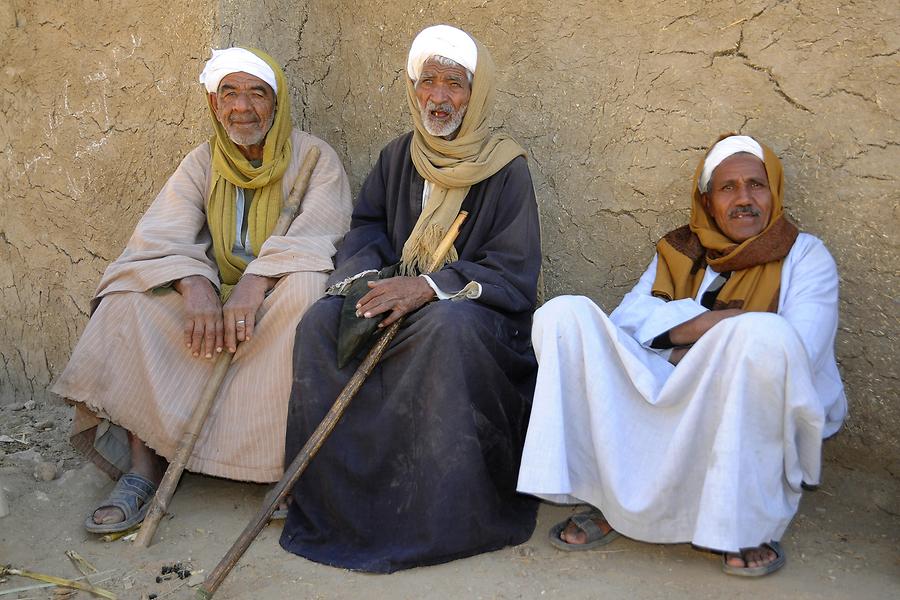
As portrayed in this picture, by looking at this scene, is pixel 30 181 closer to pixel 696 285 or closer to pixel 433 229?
pixel 433 229

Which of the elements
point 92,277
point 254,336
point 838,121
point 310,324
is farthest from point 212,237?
point 838,121

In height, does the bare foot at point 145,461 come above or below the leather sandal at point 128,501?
above

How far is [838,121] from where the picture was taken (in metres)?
3.69

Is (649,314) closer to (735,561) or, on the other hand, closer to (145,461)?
(735,561)

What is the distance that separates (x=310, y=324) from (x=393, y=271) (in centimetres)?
48

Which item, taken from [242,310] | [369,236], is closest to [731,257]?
[369,236]

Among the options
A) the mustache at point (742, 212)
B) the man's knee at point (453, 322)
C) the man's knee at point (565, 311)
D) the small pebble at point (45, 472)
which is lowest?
the small pebble at point (45, 472)

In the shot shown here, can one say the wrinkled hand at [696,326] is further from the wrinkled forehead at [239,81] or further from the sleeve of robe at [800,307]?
the wrinkled forehead at [239,81]

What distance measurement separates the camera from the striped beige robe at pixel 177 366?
3703mm

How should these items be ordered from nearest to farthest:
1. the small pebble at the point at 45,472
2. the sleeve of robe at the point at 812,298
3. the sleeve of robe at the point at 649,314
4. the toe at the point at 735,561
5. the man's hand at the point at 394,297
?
1. the toe at the point at 735,561
2. the sleeve of robe at the point at 812,298
3. the sleeve of robe at the point at 649,314
4. the man's hand at the point at 394,297
5. the small pebble at the point at 45,472

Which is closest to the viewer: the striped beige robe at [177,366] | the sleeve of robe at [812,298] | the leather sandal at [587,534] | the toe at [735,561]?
the toe at [735,561]

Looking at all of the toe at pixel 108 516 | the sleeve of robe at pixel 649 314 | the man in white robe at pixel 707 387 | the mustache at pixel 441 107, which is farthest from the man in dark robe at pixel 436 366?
the toe at pixel 108 516

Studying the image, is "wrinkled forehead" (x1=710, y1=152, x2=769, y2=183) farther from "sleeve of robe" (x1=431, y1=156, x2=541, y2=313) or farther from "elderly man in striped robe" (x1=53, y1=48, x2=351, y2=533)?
"elderly man in striped robe" (x1=53, y1=48, x2=351, y2=533)

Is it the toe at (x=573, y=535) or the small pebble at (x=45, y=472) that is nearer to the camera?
the toe at (x=573, y=535)
